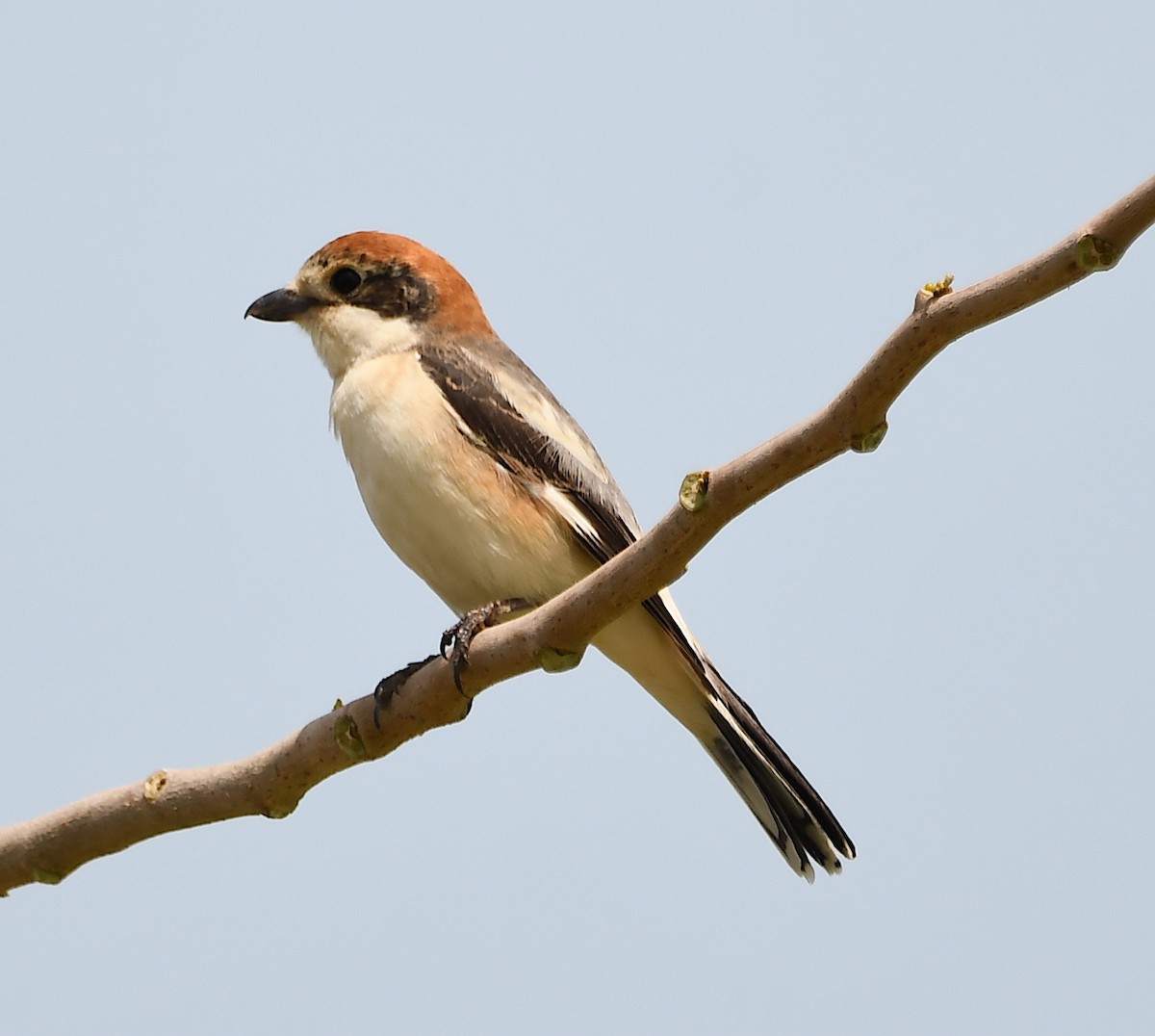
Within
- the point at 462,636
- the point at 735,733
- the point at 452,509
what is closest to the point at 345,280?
the point at 452,509

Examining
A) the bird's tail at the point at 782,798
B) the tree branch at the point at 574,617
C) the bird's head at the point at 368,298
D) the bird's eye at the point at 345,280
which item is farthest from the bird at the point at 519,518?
the tree branch at the point at 574,617

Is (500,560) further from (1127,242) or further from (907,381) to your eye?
(1127,242)

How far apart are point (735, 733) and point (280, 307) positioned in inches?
105

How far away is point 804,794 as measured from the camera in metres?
5.64

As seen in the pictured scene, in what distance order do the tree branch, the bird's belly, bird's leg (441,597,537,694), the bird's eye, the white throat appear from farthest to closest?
the bird's eye → the white throat → the bird's belly → bird's leg (441,597,537,694) → the tree branch

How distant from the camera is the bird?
18.4 feet

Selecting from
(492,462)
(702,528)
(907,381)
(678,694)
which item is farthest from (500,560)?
(907,381)

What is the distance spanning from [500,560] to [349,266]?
5.71 ft

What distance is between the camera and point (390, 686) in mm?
4895

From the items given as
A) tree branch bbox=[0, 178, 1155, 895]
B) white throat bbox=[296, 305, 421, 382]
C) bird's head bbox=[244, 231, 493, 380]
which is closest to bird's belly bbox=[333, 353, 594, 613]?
white throat bbox=[296, 305, 421, 382]

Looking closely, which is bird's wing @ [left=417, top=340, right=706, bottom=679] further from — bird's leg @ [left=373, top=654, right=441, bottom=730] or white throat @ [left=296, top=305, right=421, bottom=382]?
bird's leg @ [left=373, top=654, right=441, bottom=730]

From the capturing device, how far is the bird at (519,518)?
560 centimetres

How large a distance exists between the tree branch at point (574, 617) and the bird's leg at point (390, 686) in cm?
2

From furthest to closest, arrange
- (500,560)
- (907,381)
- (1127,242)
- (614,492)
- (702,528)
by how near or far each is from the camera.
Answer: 1. (614,492)
2. (500,560)
3. (702,528)
4. (907,381)
5. (1127,242)
